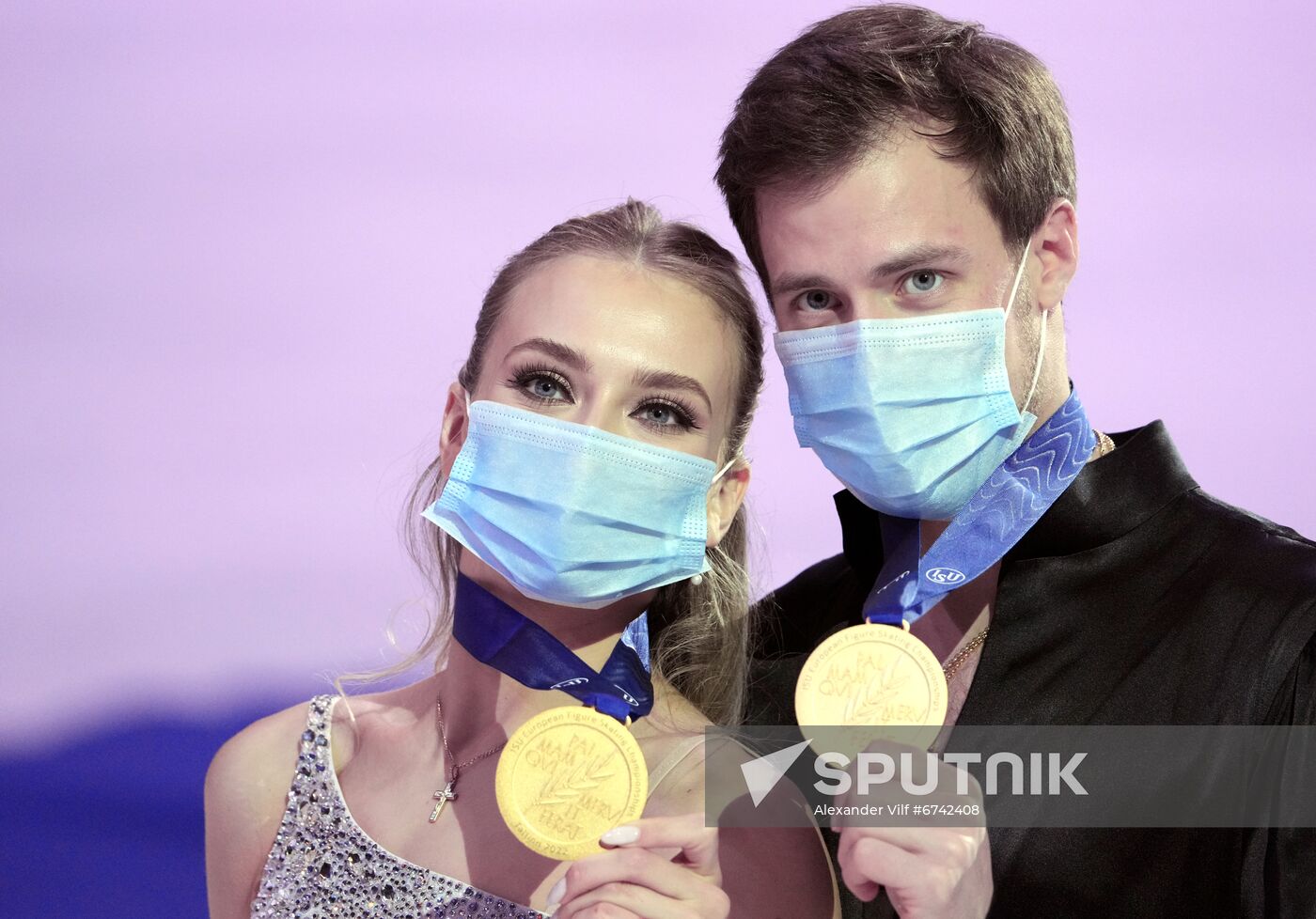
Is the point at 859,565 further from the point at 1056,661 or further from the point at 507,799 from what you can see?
the point at 507,799

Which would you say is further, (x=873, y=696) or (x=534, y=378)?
(x=534, y=378)

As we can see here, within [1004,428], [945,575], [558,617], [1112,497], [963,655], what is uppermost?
[1004,428]

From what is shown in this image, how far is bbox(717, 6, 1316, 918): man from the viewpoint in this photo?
2.49m

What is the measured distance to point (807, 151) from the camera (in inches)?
106

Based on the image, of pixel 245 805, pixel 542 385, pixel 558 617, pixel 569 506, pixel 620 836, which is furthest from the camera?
pixel 245 805

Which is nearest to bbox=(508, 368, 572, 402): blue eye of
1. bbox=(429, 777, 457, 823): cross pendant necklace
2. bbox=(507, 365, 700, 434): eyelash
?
bbox=(507, 365, 700, 434): eyelash

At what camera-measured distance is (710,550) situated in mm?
2947

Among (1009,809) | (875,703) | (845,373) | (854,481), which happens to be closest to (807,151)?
(845,373)

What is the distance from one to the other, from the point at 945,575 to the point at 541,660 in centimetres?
74

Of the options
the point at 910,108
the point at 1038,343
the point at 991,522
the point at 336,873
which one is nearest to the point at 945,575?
the point at 991,522

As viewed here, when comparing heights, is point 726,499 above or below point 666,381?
below

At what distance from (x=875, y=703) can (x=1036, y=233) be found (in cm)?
103

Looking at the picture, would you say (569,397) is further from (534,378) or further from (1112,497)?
(1112,497)

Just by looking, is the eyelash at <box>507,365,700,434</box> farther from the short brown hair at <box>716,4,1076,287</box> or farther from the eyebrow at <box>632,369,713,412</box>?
the short brown hair at <box>716,4,1076,287</box>
